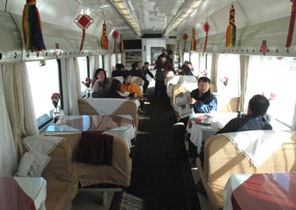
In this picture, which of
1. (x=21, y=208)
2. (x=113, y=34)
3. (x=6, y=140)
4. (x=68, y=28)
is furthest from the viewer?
(x=113, y=34)

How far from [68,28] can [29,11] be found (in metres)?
2.13

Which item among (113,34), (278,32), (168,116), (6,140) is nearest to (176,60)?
(113,34)

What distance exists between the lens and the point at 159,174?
406 centimetres

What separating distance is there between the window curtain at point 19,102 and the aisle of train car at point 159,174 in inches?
63.9

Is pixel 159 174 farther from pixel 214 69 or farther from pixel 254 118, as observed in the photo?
pixel 214 69

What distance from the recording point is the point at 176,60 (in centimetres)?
1513

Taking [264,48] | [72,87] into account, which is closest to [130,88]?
[72,87]

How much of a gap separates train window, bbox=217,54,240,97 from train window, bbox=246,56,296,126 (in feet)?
3.91

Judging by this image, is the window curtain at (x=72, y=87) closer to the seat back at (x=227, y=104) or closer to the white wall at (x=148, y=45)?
the seat back at (x=227, y=104)

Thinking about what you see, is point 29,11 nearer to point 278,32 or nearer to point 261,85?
point 278,32

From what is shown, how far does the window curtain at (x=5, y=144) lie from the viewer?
106 inches

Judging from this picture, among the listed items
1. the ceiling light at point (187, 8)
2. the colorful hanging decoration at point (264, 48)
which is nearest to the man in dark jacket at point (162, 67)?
the ceiling light at point (187, 8)

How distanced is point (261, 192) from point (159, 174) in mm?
2228

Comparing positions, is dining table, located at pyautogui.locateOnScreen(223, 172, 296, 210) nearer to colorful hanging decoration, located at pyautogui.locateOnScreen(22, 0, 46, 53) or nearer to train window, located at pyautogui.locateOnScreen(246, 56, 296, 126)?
train window, located at pyautogui.locateOnScreen(246, 56, 296, 126)
